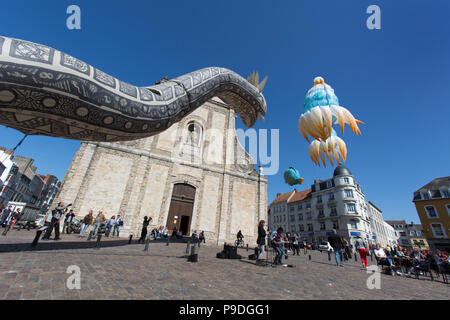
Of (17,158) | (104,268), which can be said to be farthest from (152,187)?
(17,158)

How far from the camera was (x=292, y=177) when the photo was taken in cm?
2002

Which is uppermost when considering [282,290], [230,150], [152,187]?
[230,150]

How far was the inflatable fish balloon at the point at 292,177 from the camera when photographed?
19.2 meters

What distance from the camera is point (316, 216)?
4006cm

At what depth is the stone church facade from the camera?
12.4 metres

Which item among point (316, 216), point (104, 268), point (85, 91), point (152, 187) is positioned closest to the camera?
point (85, 91)

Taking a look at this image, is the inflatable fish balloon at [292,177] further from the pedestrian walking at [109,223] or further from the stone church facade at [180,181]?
the pedestrian walking at [109,223]

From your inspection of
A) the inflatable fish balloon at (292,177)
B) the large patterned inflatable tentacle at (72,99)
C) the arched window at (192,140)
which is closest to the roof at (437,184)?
the inflatable fish balloon at (292,177)

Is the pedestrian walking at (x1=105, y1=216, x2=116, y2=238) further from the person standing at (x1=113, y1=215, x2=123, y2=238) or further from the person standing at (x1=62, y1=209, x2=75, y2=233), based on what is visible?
the person standing at (x1=62, y1=209, x2=75, y2=233)

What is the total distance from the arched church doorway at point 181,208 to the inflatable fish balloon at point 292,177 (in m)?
10.8

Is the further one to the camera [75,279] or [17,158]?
[17,158]

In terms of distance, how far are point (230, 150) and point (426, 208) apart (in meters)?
33.7

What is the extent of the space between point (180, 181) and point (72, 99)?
13.5 meters
